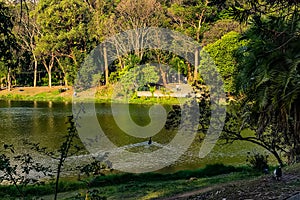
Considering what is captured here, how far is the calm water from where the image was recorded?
1278 cm

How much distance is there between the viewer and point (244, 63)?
7109 millimetres

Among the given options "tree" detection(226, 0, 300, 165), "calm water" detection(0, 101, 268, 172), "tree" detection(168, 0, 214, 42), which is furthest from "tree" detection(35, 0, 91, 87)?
"tree" detection(226, 0, 300, 165)

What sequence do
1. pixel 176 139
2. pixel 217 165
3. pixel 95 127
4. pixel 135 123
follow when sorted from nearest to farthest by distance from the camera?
pixel 217 165 < pixel 176 139 < pixel 95 127 < pixel 135 123

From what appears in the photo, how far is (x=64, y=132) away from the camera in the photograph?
17.5m

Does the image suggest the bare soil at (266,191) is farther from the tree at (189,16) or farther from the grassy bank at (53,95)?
the tree at (189,16)

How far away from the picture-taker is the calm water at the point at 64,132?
12.8m

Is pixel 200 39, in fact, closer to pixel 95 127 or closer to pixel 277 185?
pixel 95 127

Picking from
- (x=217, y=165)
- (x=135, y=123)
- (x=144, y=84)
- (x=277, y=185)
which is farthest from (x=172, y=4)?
(x=277, y=185)

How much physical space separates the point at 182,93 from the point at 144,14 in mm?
10360

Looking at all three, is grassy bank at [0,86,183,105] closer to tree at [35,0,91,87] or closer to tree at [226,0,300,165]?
tree at [35,0,91,87]

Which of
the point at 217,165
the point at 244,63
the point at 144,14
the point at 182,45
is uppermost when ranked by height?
the point at 144,14

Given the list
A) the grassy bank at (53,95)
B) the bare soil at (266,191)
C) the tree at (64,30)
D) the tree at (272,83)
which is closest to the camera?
the bare soil at (266,191)

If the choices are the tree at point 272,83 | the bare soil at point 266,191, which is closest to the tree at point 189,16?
the tree at point 272,83

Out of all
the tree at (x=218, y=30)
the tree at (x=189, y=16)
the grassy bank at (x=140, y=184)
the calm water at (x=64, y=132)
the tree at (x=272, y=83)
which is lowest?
the grassy bank at (x=140, y=184)
